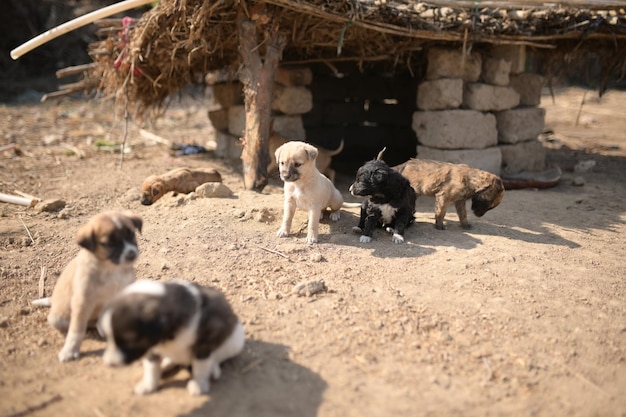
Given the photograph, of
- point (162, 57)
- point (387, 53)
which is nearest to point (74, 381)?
point (162, 57)

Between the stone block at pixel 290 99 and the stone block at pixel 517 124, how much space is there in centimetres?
305

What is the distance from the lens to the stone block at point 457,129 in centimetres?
737

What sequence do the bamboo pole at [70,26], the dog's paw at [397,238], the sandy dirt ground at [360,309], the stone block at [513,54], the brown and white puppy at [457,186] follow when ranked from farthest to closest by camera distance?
the stone block at [513,54]
the bamboo pole at [70,26]
the brown and white puppy at [457,186]
the dog's paw at [397,238]
the sandy dirt ground at [360,309]

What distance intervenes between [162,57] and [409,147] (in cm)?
514

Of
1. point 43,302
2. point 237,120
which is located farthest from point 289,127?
point 43,302

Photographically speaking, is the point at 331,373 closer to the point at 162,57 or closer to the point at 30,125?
the point at 162,57

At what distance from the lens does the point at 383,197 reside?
197 inches

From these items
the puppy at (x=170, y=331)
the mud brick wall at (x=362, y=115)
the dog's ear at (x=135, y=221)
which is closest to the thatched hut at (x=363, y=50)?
the mud brick wall at (x=362, y=115)

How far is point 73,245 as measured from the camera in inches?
196

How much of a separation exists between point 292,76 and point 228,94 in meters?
1.49

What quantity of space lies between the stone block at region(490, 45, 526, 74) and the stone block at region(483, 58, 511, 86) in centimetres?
16

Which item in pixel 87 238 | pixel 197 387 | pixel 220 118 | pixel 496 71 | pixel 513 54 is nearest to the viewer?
pixel 197 387

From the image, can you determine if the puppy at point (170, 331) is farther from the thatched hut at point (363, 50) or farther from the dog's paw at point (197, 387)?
the thatched hut at point (363, 50)

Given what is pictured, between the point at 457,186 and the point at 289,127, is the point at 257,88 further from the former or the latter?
the point at 457,186
